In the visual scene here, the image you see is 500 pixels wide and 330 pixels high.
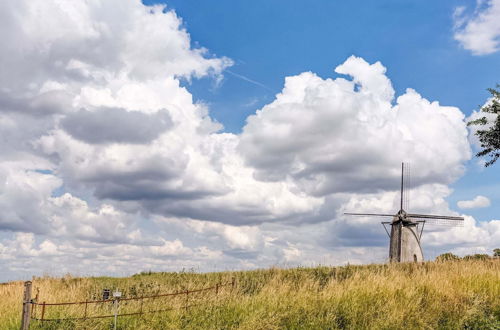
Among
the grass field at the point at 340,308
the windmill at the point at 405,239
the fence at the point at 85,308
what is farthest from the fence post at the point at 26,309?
the windmill at the point at 405,239

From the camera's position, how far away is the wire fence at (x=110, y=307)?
15008 millimetres

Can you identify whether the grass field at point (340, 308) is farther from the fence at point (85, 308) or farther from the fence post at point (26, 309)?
the fence post at point (26, 309)

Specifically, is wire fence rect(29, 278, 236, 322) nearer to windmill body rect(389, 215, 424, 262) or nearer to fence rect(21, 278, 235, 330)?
fence rect(21, 278, 235, 330)

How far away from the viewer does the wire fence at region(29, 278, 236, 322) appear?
591 inches

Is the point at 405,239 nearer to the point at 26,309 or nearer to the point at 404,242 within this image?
the point at 404,242

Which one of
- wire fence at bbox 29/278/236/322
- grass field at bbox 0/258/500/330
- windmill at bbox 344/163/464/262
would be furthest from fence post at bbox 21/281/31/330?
windmill at bbox 344/163/464/262

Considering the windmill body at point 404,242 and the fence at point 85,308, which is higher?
the windmill body at point 404,242

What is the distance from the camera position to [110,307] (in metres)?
18.1

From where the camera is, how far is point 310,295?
1722 cm

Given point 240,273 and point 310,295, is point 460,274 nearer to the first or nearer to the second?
point 310,295

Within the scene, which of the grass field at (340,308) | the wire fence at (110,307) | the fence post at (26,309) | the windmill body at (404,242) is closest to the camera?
the fence post at (26,309)

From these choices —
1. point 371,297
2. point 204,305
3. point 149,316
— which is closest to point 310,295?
point 371,297

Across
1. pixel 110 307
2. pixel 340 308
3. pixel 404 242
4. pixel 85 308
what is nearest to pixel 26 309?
pixel 85 308

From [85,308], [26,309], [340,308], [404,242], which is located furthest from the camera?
[404,242]
